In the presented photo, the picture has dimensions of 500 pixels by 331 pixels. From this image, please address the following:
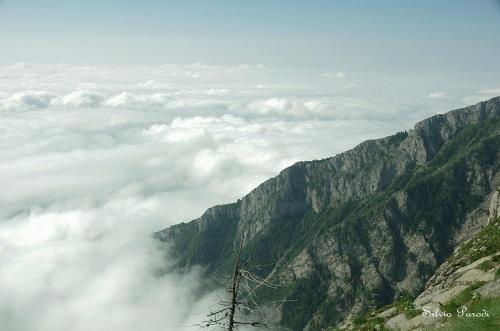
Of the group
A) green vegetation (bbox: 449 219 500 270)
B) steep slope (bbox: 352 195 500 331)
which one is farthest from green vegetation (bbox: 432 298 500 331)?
green vegetation (bbox: 449 219 500 270)

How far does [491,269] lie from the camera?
121ft

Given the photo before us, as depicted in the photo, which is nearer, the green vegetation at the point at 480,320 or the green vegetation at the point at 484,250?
the green vegetation at the point at 480,320

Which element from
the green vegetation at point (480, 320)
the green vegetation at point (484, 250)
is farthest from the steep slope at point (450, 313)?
the green vegetation at point (484, 250)

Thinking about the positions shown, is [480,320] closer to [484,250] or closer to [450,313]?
[450,313]

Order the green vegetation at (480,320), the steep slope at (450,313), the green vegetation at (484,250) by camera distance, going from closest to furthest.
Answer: the green vegetation at (480,320) < the steep slope at (450,313) < the green vegetation at (484,250)

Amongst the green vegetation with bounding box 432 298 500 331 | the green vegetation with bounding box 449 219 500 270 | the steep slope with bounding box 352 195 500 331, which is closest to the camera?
the green vegetation with bounding box 432 298 500 331

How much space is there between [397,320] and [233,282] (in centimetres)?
1396

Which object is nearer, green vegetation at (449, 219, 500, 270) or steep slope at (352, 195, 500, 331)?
steep slope at (352, 195, 500, 331)

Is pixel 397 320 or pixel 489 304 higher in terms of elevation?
pixel 489 304

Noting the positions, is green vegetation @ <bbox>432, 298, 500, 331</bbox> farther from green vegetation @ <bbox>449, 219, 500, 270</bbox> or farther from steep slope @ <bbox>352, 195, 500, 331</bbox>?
green vegetation @ <bbox>449, 219, 500, 270</bbox>

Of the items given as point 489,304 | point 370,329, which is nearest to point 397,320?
point 370,329

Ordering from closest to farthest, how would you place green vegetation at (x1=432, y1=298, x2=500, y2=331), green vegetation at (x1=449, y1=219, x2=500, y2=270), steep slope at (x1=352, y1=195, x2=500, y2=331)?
green vegetation at (x1=432, y1=298, x2=500, y2=331), steep slope at (x1=352, y1=195, x2=500, y2=331), green vegetation at (x1=449, y1=219, x2=500, y2=270)

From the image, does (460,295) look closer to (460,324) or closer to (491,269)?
(460,324)

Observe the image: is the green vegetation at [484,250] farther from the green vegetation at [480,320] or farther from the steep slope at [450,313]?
the green vegetation at [480,320]
